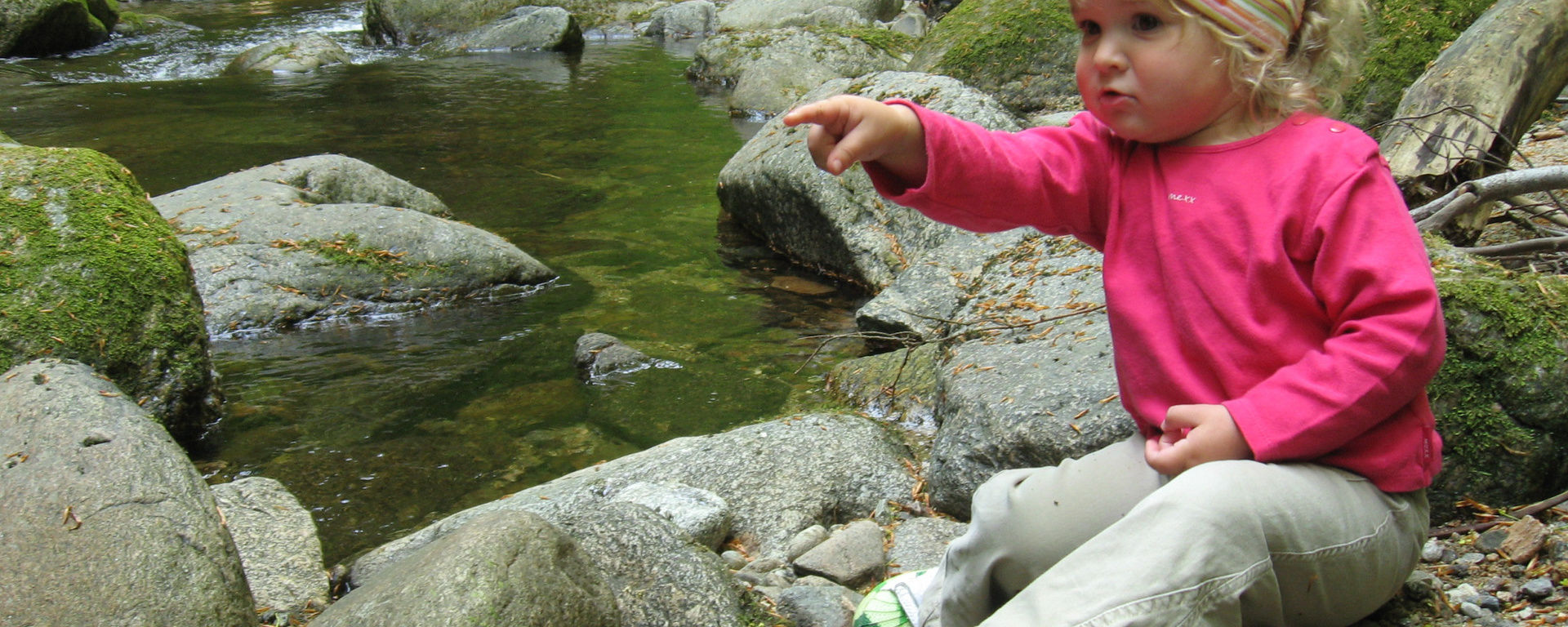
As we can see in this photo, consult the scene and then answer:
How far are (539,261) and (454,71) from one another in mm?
8645

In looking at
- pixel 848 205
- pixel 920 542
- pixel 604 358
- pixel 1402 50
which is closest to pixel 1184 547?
pixel 920 542

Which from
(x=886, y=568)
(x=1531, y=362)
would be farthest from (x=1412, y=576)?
(x=886, y=568)

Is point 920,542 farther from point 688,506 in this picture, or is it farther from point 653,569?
point 653,569

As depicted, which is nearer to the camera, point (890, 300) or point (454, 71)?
point (890, 300)

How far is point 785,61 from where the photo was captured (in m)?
13.1

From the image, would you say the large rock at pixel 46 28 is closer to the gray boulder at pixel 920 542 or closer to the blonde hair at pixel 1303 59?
the gray boulder at pixel 920 542

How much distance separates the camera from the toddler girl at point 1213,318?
1.95 m

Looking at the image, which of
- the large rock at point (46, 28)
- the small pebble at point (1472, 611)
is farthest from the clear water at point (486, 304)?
the small pebble at point (1472, 611)

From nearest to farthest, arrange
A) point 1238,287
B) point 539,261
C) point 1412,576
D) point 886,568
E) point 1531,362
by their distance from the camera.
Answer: point 1238,287 → point 1412,576 → point 1531,362 → point 886,568 → point 539,261

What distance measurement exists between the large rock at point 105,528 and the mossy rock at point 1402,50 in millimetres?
5260

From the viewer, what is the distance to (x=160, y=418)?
4570mm

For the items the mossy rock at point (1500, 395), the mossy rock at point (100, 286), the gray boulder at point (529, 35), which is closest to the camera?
the mossy rock at point (1500, 395)

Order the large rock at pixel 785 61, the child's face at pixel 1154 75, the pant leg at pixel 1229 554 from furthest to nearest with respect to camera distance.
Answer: the large rock at pixel 785 61 → the child's face at pixel 1154 75 → the pant leg at pixel 1229 554

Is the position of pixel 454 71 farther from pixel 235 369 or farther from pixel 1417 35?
pixel 1417 35
